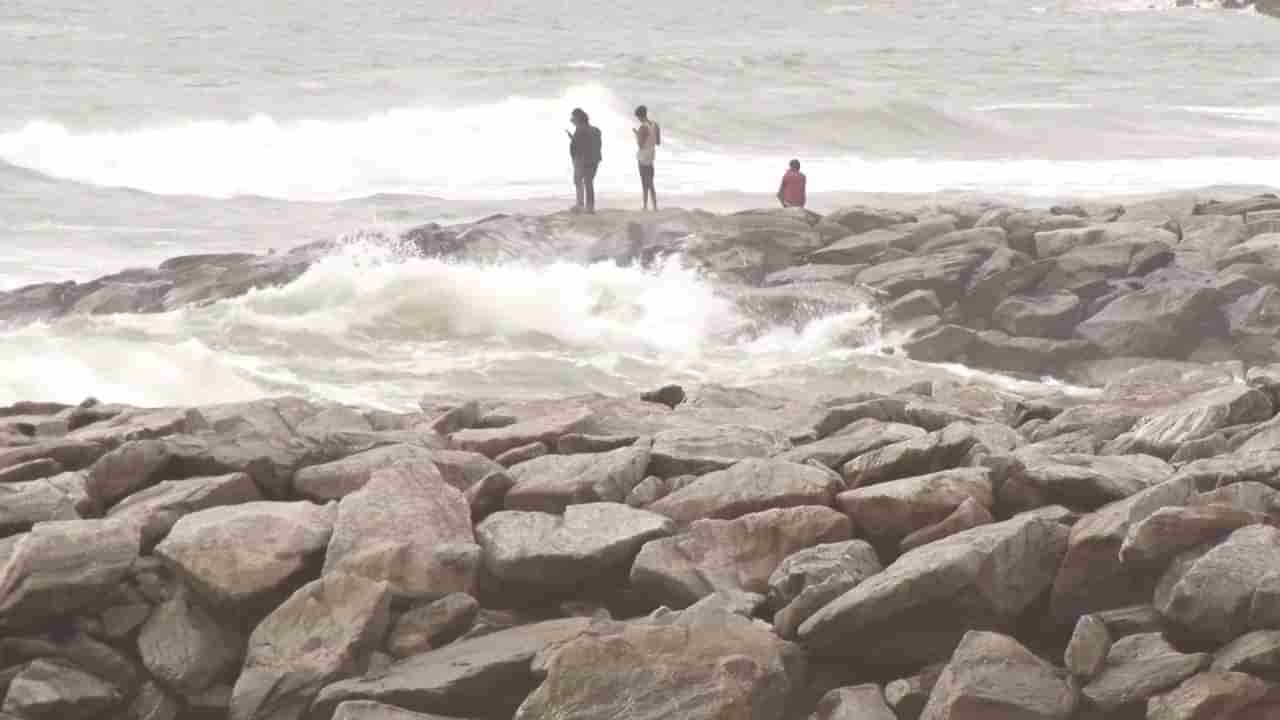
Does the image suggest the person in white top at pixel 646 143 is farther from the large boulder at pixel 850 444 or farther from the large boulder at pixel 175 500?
the large boulder at pixel 175 500

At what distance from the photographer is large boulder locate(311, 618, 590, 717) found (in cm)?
516

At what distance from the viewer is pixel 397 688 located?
517 cm

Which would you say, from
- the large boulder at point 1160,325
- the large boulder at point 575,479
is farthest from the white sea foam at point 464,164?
the large boulder at point 575,479

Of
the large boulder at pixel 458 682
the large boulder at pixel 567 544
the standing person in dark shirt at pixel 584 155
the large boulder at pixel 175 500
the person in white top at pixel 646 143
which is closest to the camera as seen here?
the large boulder at pixel 458 682

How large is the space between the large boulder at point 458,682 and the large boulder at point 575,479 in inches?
40.2

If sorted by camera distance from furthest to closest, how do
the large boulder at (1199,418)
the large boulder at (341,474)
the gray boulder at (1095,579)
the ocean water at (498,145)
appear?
the ocean water at (498,145), the large boulder at (1199,418), the large boulder at (341,474), the gray boulder at (1095,579)

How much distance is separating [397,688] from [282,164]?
2580cm

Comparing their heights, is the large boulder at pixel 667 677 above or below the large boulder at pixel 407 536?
below

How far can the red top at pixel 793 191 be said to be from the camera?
18.9 meters

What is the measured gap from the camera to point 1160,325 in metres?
13.7

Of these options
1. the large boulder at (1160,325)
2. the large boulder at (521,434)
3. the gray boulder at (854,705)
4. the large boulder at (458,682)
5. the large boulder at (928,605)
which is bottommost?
the large boulder at (1160,325)

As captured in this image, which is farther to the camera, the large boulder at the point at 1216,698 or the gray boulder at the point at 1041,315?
the gray boulder at the point at 1041,315

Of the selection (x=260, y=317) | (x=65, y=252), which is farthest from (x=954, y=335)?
(x=65, y=252)

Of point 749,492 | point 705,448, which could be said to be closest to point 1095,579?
point 749,492
